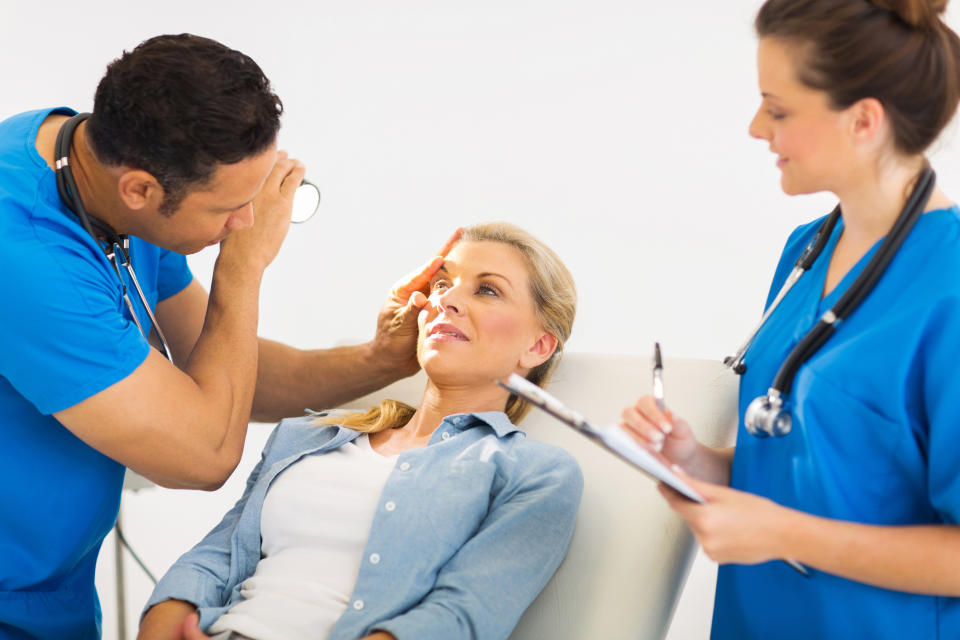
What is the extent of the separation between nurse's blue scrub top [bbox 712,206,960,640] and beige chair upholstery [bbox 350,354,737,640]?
0.22 metres

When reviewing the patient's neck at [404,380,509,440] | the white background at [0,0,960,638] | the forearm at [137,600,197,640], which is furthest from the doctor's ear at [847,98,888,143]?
the white background at [0,0,960,638]

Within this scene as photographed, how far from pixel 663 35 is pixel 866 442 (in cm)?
186

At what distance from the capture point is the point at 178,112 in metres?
1.32

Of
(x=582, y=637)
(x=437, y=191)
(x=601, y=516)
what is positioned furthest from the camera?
(x=437, y=191)

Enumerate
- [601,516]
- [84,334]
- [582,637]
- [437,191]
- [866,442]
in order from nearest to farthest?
1. [866,442]
2. [84,334]
3. [582,637]
4. [601,516]
5. [437,191]

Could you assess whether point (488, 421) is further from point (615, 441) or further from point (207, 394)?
point (615, 441)

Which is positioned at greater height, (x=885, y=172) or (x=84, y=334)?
(x=885, y=172)

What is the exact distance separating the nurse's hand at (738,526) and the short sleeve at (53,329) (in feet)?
2.79

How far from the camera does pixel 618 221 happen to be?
275cm

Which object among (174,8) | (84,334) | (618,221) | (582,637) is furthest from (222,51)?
(174,8)

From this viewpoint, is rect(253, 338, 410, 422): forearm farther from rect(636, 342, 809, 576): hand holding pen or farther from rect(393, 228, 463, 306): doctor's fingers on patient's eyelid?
rect(636, 342, 809, 576): hand holding pen

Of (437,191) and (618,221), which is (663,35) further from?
(437,191)

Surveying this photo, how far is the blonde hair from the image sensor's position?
1771 millimetres

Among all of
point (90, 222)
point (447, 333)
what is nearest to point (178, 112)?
point (90, 222)
